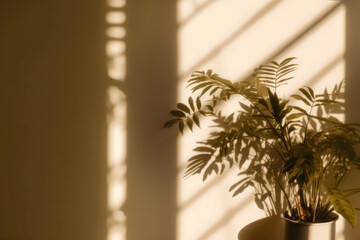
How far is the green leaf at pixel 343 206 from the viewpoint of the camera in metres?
1.38

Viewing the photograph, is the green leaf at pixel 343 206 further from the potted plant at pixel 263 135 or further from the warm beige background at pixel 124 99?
the warm beige background at pixel 124 99

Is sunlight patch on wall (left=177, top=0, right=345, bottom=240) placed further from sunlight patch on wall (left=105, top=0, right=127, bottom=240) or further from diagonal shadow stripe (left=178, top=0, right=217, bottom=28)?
sunlight patch on wall (left=105, top=0, right=127, bottom=240)

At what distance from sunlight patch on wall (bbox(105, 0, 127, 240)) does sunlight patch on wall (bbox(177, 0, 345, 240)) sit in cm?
29

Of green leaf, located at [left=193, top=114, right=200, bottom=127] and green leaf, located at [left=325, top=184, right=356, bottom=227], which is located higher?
green leaf, located at [left=193, top=114, right=200, bottom=127]

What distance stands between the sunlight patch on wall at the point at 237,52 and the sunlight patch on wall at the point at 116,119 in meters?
0.29

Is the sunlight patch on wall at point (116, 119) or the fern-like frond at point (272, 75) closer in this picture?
the fern-like frond at point (272, 75)

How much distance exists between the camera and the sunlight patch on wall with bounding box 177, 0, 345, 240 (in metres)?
1.90

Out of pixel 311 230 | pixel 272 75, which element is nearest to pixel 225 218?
pixel 311 230

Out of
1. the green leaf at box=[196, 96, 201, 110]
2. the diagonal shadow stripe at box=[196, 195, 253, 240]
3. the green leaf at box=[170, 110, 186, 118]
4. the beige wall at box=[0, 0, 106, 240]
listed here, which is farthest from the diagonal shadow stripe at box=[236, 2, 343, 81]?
the beige wall at box=[0, 0, 106, 240]

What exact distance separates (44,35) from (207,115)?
0.95 meters

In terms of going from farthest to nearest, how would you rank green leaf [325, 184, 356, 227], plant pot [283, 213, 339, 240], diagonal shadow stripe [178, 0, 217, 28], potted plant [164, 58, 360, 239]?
diagonal shadow stripe [178, 0, 217, 28] < potted plant [164, 58, 360, 239] < plant pot [283, 213, 339, 240] < green leaf [325, 184, 356, 227]

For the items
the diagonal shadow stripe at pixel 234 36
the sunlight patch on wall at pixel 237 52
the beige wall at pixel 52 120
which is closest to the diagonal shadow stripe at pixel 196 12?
the sunlight patch on wall at pixel 237 52

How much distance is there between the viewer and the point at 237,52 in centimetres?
196

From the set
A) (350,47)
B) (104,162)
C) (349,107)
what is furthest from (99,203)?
(350,47)
